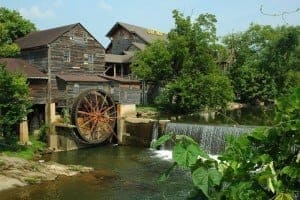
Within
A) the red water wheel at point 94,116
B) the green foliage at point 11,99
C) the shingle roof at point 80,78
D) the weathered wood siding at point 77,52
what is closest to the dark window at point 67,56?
the weathered wood siding at point 77,52

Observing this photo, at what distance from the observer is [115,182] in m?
18.1

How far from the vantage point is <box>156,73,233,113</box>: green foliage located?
32.8 m

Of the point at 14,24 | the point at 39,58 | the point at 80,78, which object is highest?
the point at 14,24

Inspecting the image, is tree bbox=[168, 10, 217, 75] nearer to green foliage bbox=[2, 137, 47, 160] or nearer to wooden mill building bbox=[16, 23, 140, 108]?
wooden mill building bbox=[16, 23, 140, 108]

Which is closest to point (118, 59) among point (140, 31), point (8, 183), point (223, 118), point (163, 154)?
point (140, 31)

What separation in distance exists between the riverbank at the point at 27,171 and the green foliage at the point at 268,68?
25654 millimetres

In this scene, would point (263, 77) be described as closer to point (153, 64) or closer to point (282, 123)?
point (153, 64)

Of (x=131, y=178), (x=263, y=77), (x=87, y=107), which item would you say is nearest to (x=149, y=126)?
(x=87, y=107)

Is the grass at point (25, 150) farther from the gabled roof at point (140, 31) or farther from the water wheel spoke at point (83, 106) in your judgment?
the gabled roof at point (140, 31)

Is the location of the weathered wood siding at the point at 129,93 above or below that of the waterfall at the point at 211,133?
above

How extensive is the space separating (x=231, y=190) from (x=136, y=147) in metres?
25.3

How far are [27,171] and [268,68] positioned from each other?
99.3 feet

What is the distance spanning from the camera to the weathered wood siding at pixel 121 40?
4588 centimetres

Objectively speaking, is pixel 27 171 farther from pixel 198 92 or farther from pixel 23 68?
pixel 198 92
